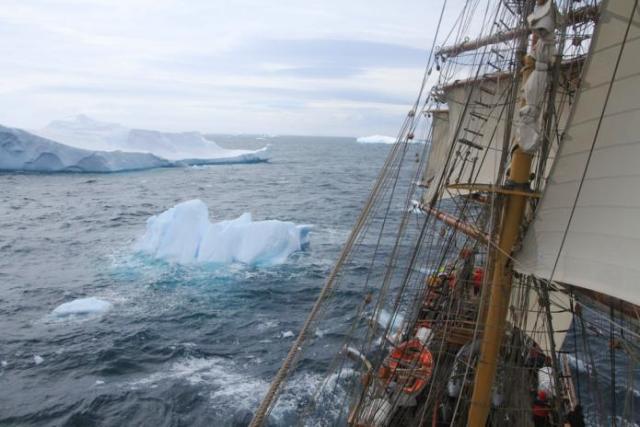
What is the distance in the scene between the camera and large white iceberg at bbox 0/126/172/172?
58062mm

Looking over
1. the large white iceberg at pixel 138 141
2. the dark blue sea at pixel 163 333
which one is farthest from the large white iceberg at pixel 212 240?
the large white iceberg at pixel 138 141

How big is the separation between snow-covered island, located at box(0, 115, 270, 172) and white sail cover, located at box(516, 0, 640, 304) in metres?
61.8

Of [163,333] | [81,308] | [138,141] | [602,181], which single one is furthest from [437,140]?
[138,141]

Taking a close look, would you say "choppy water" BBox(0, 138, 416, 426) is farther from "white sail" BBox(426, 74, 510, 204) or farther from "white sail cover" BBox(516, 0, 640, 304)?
"white sail cover" BBox(516, 0, 640, 304)

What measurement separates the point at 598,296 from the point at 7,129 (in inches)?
2399

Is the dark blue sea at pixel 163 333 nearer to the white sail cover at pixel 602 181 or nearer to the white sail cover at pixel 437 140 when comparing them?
the white sail cover at pixel 602 181

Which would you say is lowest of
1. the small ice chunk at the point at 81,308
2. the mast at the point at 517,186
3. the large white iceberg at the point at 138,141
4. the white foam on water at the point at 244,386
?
the small ice chunk at the point at 81,308

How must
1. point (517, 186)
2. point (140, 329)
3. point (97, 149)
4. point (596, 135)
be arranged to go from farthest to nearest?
point (97, 149), point (140, 329), point (517, 186), point (596, 135)

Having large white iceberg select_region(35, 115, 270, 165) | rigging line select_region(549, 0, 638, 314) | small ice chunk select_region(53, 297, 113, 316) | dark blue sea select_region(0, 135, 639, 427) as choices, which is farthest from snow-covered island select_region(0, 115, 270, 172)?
rigging line select_region(549, 0, 638, 314)

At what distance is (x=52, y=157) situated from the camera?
62.6m

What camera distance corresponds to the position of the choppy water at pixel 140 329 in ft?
46.6

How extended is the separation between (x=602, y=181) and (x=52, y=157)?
2673 inches

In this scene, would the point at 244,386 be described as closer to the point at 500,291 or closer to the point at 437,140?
the point at 500,291

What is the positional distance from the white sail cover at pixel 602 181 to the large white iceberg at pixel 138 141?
6534 centimetres
